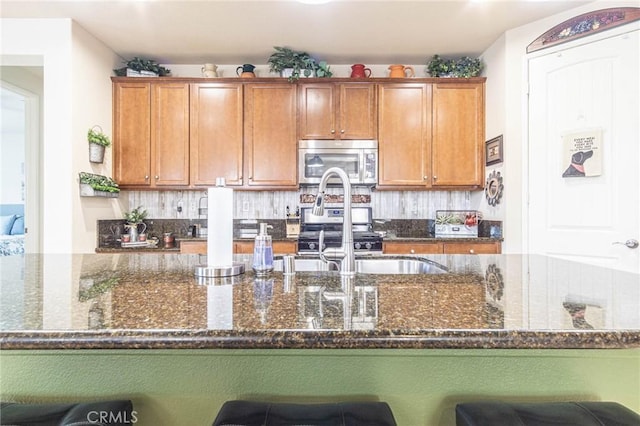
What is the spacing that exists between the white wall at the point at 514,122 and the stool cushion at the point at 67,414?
2.94 meters

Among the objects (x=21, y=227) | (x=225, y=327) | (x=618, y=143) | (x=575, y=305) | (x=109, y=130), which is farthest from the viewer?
(x=21, y=227)

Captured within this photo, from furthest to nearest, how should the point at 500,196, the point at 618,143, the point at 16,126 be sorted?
the point at 16,126 < the point at 500,196 < the point at 618,143

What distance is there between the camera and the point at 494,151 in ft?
10.4

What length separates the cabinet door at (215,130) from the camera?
3377 millimetres

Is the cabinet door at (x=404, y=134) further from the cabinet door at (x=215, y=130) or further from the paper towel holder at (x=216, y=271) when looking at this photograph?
the paper towel holder at (x=216, y=271)

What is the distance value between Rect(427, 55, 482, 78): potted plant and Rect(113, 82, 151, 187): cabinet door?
280cm

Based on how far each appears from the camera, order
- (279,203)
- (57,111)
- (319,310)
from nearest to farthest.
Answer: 1. (319,310)
2. (57,111)
3. (279,203)

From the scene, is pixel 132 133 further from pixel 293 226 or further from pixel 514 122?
pixel 514 122

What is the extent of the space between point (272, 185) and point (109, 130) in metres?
1.63

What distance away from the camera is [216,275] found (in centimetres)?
114

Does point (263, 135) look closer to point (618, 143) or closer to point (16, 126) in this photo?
point (618, 143)

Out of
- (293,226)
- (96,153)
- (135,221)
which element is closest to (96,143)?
(96,153)

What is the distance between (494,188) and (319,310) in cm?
292

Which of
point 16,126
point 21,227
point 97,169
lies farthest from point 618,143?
point 16,126
